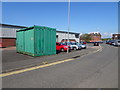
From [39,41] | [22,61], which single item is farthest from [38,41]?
[22,61]

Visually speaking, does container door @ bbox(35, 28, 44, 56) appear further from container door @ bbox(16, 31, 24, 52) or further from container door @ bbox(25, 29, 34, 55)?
container door @ bbox(16, 31, 24, 52)

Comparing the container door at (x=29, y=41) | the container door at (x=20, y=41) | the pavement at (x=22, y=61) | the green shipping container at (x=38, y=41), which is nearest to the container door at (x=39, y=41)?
the green shipping container at (x=38, y=41)

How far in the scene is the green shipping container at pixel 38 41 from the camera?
34.0 feet

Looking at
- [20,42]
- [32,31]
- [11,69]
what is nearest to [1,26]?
[20,42]

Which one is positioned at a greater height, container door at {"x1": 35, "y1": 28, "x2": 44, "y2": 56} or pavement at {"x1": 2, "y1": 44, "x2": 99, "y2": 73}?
container door at {"x1": 35, "y1": 28, "x2": 44, "y2": 56}

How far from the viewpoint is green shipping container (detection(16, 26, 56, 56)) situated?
34.0 feet

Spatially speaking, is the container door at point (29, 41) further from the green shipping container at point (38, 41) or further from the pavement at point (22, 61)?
the pavement at point (22, 61)

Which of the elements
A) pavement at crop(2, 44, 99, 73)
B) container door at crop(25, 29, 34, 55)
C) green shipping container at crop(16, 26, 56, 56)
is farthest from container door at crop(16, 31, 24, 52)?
pavement at crop(2, 44, 99, 73)

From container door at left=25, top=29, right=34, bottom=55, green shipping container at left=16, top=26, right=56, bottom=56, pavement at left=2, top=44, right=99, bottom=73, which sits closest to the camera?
pavement at left=2, top=44, right=99, bottom=73

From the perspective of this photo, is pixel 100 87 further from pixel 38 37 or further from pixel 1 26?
pixel 1 26

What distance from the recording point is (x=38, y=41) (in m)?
10.5

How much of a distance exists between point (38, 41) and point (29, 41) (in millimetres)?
1315

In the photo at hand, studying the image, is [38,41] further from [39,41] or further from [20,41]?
[20,41]

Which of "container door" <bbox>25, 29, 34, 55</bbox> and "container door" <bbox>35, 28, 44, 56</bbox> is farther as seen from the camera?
"container door" <bbox>25, 29, 34, 55</bbox>
